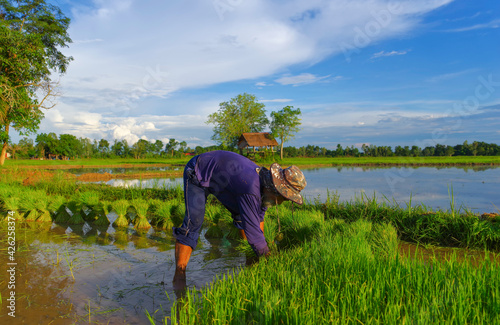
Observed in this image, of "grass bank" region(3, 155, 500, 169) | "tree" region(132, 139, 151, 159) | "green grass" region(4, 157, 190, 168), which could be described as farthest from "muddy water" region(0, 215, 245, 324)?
"tree" region(132, 139, 151, 159)

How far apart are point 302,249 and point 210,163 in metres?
1.15

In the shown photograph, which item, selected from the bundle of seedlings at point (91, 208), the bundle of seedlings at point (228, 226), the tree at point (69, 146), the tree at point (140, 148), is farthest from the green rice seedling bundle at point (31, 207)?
the tree at point (69, 146)

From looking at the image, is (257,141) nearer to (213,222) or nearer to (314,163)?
(314,163)

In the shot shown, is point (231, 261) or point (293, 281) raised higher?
point (293, 281)

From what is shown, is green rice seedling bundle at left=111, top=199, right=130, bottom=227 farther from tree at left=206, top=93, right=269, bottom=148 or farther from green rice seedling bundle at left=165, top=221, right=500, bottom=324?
tree at left=206, top=93, right=269, bottom=148

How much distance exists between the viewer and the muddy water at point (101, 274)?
6.94 ft

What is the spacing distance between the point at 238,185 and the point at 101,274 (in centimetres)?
158

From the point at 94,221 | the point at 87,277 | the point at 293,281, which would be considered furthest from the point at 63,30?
the point at 293,281

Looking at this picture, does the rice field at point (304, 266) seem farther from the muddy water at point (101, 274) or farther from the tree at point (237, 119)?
the tree at point (237, 119)

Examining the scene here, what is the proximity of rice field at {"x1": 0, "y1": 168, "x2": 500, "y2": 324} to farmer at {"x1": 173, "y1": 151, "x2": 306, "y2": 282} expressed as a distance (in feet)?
0.89

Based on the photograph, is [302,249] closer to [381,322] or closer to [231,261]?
[231,261]

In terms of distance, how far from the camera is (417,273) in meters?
1.94

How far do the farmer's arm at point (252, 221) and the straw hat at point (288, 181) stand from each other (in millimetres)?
241

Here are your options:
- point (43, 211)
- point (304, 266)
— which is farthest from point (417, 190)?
point (43, 211)
